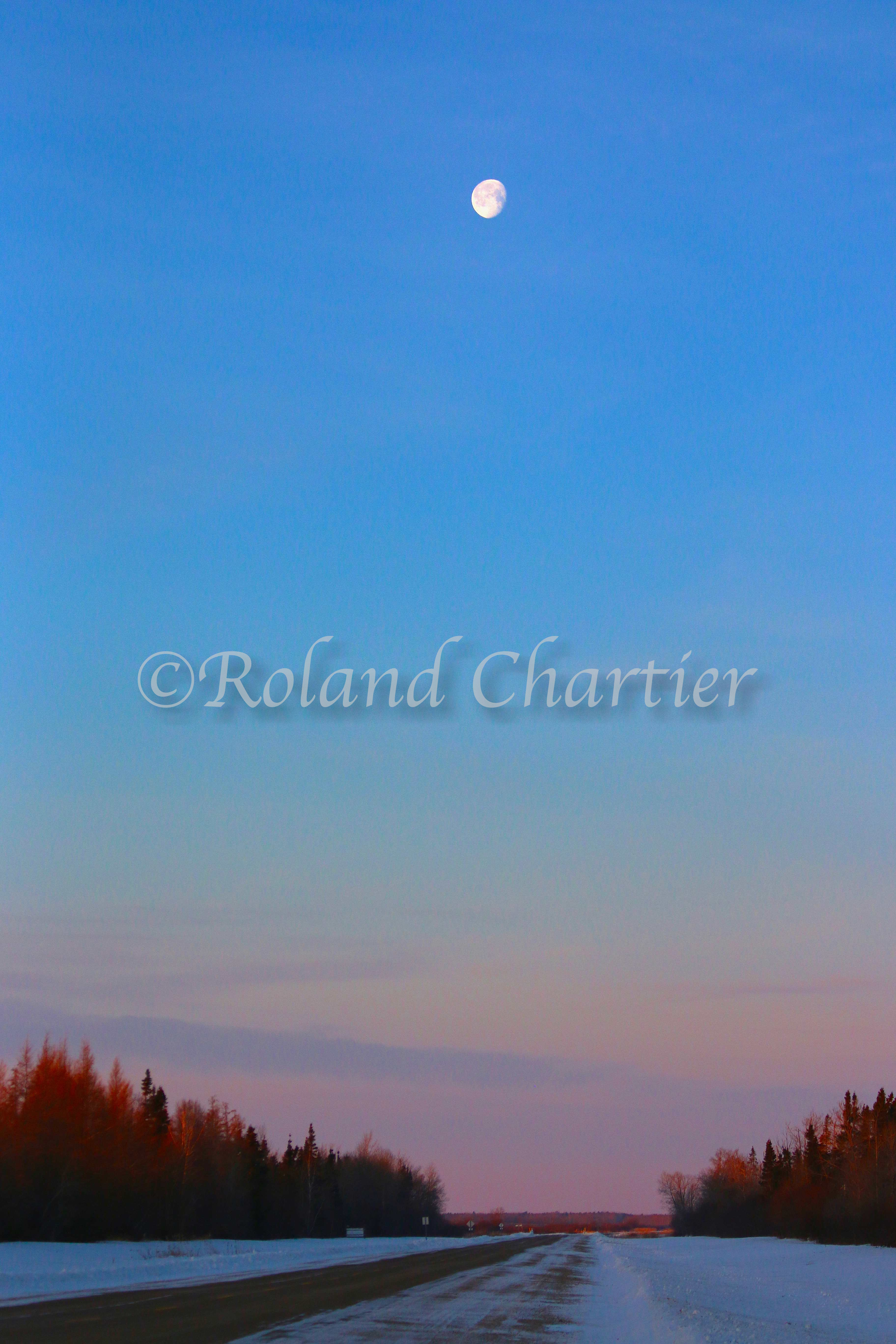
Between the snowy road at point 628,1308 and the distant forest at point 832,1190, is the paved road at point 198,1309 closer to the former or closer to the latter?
the snowy road at point 628,1308

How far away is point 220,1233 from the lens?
4099 inches

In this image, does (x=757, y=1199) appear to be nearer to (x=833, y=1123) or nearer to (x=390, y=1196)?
(x=833, y=1123)

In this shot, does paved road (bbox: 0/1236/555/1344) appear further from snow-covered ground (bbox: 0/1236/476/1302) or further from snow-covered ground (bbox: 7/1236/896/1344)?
snow-covered ground (bbox: 0/1236/476/1302)

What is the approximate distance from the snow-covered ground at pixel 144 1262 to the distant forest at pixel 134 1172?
12.2ft

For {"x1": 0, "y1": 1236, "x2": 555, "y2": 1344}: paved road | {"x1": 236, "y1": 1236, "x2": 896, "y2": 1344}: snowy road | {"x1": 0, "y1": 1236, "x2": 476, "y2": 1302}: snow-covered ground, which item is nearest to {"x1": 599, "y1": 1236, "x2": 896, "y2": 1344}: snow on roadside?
{"x1": 236, "y1": 1236, "x2": 896, "y2": 1344}: snowy road

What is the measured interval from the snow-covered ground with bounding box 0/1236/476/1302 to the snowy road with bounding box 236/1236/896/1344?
7100 mm

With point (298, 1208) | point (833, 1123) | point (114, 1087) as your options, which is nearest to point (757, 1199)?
point (833, 1123)

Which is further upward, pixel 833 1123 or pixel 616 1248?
pixel 833 1123

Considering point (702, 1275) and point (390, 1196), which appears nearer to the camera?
point (702, 1275)

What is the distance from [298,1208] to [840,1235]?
65294mm

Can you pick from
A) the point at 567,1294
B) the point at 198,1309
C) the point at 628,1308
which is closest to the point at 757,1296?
the point at 567,1294

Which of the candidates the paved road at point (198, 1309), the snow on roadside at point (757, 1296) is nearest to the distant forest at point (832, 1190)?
the snow on roadside at point (757, 1296)

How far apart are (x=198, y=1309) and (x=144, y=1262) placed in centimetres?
2386

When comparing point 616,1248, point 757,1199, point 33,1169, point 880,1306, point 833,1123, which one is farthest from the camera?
point 757,1199
